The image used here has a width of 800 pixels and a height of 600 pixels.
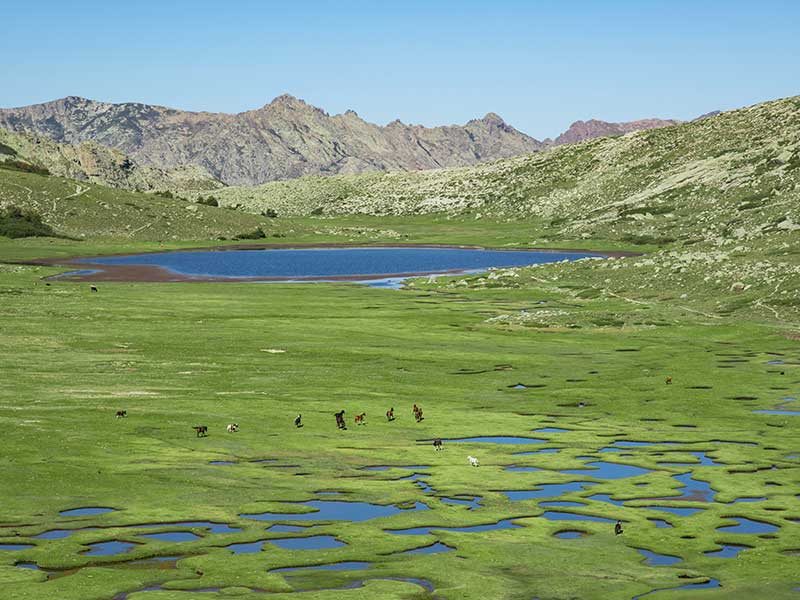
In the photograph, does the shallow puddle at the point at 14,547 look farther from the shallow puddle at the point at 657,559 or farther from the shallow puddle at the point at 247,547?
the shallow puddle at the point at 657,559

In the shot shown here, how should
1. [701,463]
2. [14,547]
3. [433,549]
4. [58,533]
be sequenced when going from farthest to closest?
[701,463] < [58,533] < [433,549] < [14,547]

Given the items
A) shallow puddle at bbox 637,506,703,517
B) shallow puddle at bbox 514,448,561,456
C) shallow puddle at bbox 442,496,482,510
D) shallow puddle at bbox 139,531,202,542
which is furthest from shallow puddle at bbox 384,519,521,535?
shallow puddle at bbox 514,448,561,456

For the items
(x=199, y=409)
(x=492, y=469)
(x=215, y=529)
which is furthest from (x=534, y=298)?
(x=215, y=529)

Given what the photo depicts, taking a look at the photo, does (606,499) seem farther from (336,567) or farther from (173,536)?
(173,536)

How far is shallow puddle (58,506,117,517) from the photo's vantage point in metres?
47.1

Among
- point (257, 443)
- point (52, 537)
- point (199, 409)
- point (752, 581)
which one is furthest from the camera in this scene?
point (199, 409)

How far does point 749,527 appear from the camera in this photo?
4734 centimetres

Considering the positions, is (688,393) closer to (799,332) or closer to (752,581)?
(799,332)

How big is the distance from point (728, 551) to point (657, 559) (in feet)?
10.4

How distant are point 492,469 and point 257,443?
14.0 m

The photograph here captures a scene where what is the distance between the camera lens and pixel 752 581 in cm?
3966

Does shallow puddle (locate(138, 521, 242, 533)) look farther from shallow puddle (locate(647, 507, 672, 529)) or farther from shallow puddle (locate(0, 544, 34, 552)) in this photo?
shallow puddle (locate(647, 507, 672, 529))

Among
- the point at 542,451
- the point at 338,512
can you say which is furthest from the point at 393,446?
the point at 338,512

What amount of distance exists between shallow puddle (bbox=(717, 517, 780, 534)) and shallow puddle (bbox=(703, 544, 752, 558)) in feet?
6.96
